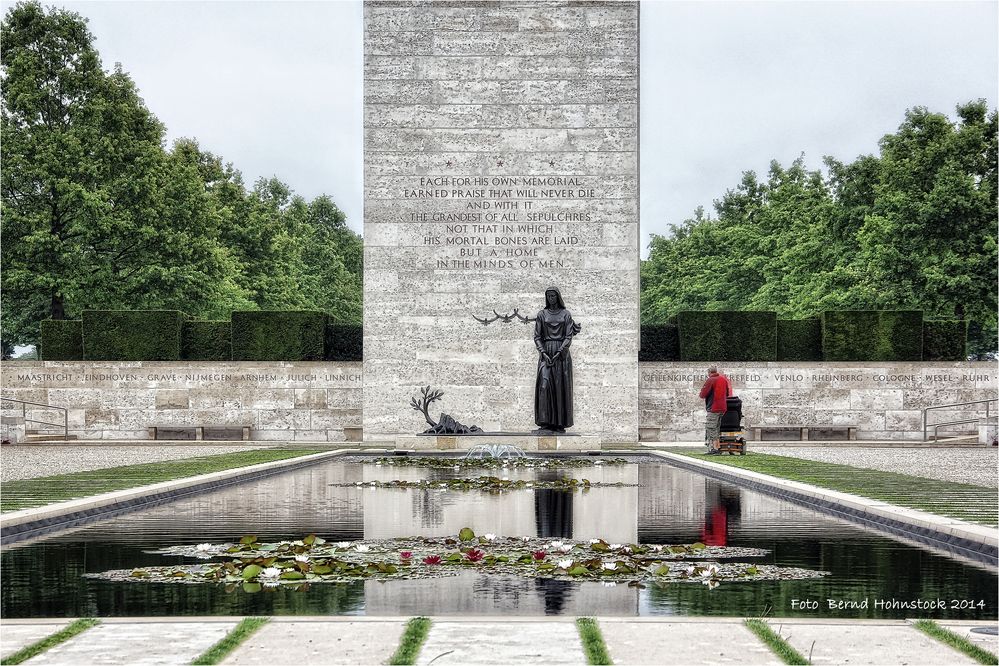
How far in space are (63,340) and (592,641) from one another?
29.1 metres

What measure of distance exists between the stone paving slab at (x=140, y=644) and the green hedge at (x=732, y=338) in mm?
26432

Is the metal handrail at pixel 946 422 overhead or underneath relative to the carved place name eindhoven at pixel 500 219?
underneath

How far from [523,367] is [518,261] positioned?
2.50 metres

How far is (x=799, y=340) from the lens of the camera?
3250cm

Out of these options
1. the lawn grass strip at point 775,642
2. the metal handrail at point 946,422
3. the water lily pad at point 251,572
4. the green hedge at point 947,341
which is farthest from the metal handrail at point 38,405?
the lawn grass strip at point 775,642

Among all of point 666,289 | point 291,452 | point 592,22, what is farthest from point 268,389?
point 666,289

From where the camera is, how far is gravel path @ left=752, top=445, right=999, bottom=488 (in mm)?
17828

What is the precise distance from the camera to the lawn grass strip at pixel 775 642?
18.8 ft

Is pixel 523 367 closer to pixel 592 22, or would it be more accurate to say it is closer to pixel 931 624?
pixel 592 22

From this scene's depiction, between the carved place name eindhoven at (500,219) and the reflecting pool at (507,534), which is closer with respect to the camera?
the reflecting pool at (507,534)

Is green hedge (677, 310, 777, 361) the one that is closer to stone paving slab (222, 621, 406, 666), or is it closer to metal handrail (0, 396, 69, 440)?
metal handrail (0, 396, 69, 440)

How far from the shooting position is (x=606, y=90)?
100 ft

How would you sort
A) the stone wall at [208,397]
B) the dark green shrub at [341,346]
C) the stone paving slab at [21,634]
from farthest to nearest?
the dark green shrub at [341,346]
the stone wall at [208,397]
the stone paving slab at [21,634]

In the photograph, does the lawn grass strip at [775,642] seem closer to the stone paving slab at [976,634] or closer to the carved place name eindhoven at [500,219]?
the stone paving slab at [976,634]
